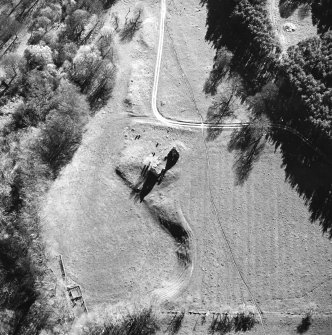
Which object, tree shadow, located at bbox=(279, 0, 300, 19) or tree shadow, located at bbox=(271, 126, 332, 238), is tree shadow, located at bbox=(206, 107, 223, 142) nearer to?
tree shadow, located at bbox=(271, 126, 332, 238)

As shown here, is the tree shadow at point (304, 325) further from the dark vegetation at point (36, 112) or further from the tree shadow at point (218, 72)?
the tree shadow at point (218, 72)

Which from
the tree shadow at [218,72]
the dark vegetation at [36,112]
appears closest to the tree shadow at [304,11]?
the tree shadow at [218,72]

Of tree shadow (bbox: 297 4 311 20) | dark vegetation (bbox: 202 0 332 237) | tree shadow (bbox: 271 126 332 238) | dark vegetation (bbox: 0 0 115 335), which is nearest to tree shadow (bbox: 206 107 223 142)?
dark vegetation (bbox: 202 0 332 237)

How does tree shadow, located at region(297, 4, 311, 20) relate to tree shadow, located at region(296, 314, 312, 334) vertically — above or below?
above

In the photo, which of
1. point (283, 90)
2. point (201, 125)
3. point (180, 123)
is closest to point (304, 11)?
point (283, 90)

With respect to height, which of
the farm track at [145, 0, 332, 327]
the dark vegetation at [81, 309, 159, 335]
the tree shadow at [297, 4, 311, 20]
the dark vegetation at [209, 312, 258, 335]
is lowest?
the dark vegetation at [81, 309, 159, 335]

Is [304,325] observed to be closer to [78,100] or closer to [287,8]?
[78,100]
